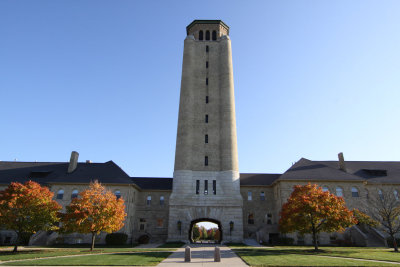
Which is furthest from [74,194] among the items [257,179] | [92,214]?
[257,179]

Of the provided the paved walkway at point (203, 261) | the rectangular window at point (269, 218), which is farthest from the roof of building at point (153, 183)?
the paved walkway at point (203, 261)

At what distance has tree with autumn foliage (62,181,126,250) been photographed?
86.8 feet

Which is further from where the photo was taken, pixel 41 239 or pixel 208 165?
pixel 208 165

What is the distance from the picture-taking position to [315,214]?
87.5ft

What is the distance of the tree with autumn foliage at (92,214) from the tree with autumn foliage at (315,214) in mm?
18034

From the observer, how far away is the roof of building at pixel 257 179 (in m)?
46.4

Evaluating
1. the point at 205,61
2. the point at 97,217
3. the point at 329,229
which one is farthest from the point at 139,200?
the point at 329,229

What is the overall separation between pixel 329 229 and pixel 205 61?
33133 mm

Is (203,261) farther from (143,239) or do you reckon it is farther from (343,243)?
(343,243)

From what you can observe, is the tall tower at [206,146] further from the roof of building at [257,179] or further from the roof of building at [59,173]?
the roof of building at [59,173]

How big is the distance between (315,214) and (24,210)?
28.9 m

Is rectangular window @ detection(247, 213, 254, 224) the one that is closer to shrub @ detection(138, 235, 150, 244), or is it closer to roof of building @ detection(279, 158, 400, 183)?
roof of building @ detection(279, 158, 400, 183)

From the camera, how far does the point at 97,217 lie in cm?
2725

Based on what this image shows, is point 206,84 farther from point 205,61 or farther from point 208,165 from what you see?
point 208,165
